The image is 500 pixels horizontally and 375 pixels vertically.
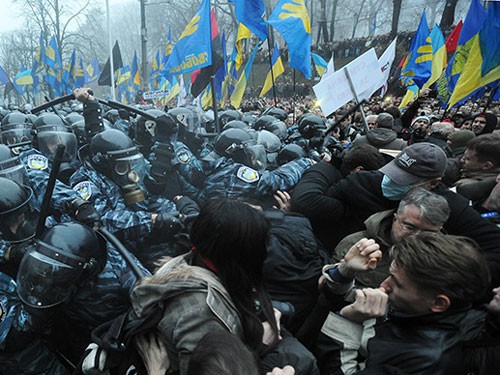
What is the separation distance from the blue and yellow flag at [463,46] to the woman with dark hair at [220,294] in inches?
224

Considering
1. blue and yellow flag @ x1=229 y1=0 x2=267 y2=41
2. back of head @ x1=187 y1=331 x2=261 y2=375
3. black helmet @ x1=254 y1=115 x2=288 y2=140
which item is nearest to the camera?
back of head @ x1=187 y1=331 x2=261 y2=375

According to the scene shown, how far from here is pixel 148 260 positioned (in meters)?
2.81

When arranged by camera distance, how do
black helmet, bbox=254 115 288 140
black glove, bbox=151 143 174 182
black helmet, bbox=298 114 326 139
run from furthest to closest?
black helmet, bbox=254 115 288 140 → black helmet, bbox=298 114 326 139 → black glove, bbox=151 143 174 182

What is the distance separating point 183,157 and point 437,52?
276 inches

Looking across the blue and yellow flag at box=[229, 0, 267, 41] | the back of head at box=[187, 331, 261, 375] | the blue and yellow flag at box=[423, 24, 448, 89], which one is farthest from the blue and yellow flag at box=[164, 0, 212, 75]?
the blue and yellow flag at box=[423, 24, 448, 89]

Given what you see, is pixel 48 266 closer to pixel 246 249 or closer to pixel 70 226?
pixel 70 226

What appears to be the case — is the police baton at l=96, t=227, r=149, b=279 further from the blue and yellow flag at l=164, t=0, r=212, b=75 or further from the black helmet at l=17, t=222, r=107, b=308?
the blue and yellow flag at l=164, t=0, r=212, b=75

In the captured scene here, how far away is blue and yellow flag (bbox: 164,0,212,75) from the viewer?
511 centimetres

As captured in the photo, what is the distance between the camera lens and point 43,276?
1760 mm

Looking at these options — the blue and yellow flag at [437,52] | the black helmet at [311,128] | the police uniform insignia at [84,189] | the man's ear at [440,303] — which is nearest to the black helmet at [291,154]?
the black helmet at [311,128]

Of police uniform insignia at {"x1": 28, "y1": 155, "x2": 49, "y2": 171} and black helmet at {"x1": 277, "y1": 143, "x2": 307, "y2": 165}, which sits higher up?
police uniform insignia at {"x1": 28, "y1": 155, "x2": 49, "y2": 171}

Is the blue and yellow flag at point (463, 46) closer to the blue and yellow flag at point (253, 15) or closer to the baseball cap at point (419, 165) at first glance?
the blue and yellow flag at point (253, 15)

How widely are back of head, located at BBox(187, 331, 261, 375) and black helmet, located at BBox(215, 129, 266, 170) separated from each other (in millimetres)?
2356

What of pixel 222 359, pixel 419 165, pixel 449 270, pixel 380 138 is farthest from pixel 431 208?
pixel 380 138
